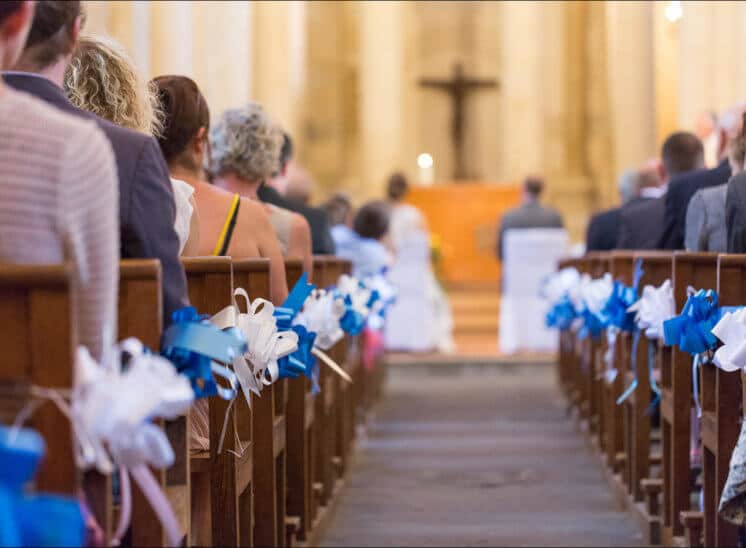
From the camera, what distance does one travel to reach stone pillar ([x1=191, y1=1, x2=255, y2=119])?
442 inches

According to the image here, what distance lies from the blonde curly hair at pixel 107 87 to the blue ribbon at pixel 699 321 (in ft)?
4.95

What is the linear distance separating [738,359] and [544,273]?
1031 centimetres

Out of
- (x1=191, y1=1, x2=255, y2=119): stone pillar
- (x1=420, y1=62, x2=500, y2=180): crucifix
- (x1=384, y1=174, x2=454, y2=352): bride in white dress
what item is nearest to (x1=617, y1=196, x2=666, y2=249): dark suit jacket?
(x1=191, y1=1, x2=255, y2=119): stone pillar

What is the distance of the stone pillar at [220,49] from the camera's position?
11219mm

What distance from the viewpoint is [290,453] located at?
5.15m

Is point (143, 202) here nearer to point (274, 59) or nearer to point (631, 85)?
point (274, 59)

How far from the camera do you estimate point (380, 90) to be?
20.0 m

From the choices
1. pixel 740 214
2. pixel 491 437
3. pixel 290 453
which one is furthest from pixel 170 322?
pixel 491 437

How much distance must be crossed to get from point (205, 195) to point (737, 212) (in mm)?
1536

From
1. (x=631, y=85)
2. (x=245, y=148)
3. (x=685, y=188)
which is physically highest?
(x=631, y=85)

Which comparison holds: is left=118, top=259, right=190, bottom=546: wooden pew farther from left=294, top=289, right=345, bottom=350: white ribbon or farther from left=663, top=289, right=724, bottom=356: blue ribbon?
left=294, top=289, right=345, bottom=350: white ribbon

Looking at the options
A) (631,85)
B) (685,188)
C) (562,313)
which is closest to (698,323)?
(685,188)

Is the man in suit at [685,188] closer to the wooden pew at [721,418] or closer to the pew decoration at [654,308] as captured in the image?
the pew decoration at [654,308]

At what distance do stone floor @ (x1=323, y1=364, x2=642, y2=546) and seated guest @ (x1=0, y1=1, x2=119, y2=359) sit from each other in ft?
10.9
